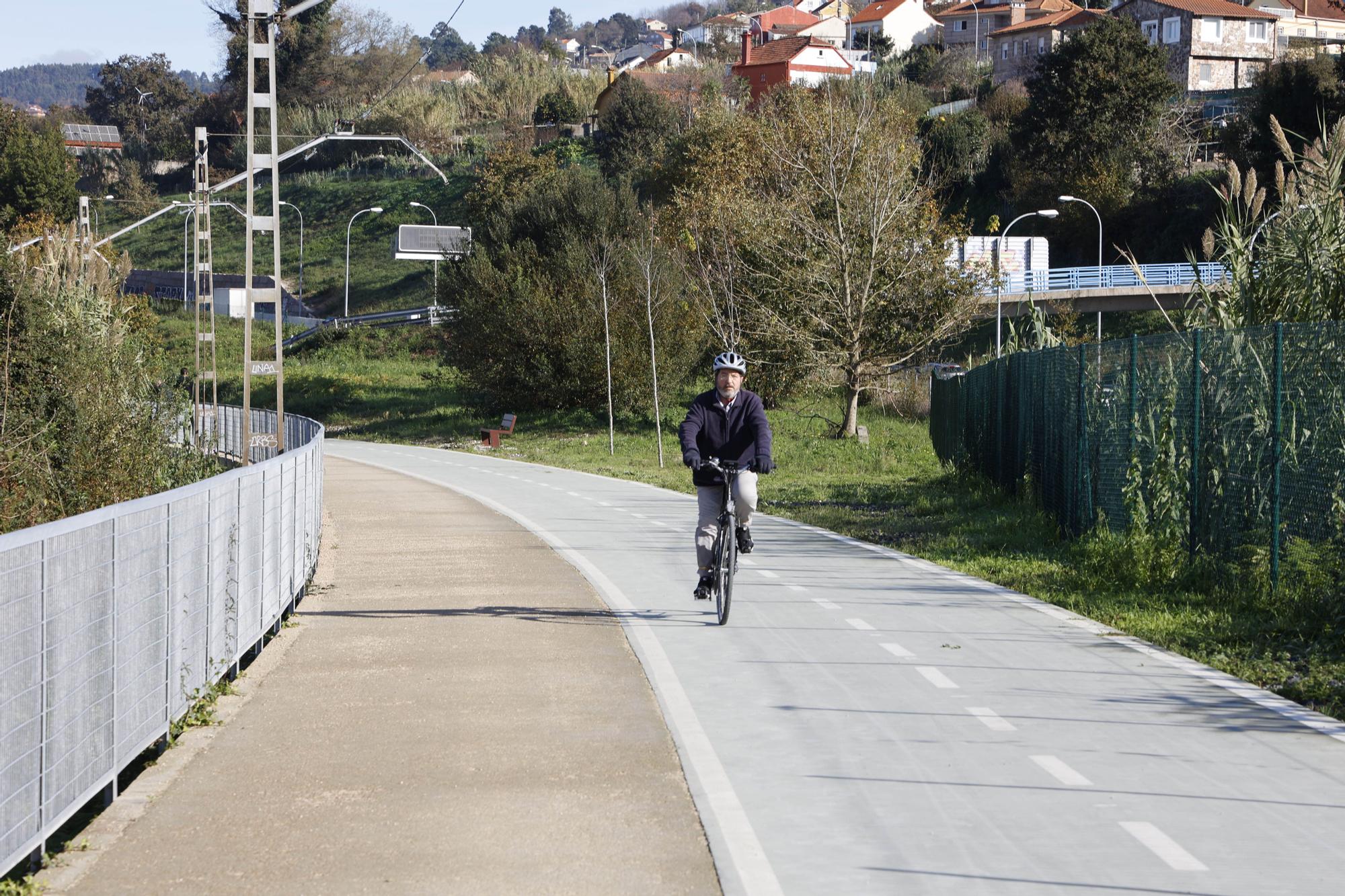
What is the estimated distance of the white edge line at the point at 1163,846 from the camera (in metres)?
5.63

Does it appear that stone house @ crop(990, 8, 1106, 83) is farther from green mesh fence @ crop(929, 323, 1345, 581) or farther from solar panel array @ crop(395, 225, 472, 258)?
green mesh fence @ crop(929, 323, 1345, 581)

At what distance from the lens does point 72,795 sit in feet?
19.5

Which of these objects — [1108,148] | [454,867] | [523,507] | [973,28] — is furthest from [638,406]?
[973,28]

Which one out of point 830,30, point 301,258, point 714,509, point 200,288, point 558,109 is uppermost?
point 830,30

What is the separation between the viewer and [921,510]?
2288 centimetres

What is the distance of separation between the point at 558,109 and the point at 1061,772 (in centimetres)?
12894

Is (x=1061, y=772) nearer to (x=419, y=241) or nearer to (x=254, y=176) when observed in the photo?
(x=254, y=176)

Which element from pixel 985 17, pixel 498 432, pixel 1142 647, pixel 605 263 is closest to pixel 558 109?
pixel 985 17

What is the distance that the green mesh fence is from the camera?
11297 mm

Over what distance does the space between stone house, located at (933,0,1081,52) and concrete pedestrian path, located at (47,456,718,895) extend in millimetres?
122653

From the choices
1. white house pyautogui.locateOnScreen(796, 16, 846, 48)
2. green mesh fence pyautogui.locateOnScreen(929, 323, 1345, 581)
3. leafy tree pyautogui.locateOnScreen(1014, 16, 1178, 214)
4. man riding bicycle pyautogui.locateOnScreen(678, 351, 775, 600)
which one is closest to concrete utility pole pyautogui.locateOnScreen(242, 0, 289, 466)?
green mesh fence pyautogui.locateOnScreen(929, 323, 1345, 581)

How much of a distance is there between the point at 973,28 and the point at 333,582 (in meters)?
131

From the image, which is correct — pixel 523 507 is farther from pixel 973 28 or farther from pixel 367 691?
pixel 973 28

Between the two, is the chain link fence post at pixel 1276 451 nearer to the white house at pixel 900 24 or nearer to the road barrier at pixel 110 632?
the road barrier at pixel 110 632
